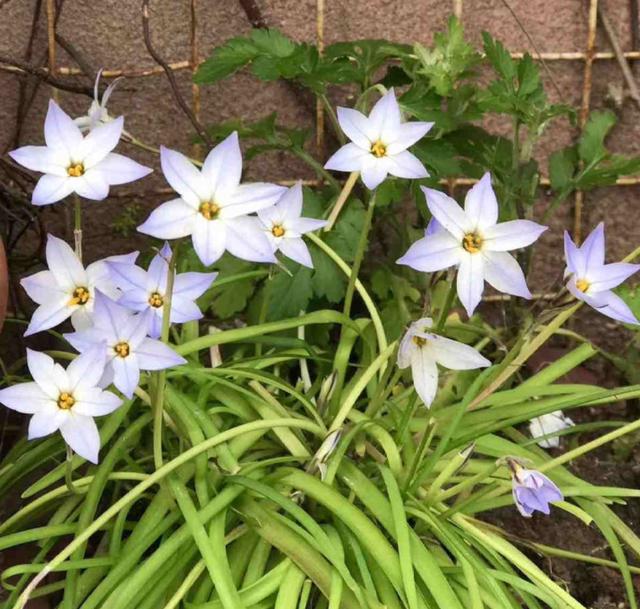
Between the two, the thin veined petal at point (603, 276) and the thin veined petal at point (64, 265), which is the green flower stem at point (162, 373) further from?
the thin veined petal at point (603, 276)

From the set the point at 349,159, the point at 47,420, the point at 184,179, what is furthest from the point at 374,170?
the point at 47,420

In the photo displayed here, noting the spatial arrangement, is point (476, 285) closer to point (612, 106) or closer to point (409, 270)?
point (409, 270)

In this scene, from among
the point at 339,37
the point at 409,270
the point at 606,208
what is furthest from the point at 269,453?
the point at 606,208

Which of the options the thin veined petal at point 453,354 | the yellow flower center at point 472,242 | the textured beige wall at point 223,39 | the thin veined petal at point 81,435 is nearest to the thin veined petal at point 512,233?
the yellow flower center at point 472,242

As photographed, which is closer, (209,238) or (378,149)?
(209,238)

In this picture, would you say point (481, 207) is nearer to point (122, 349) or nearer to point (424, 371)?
point (424, 371)

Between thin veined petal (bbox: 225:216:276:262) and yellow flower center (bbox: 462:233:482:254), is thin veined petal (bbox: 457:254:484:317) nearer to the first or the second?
yellow flower center (bbox: 462:233:482:254)
